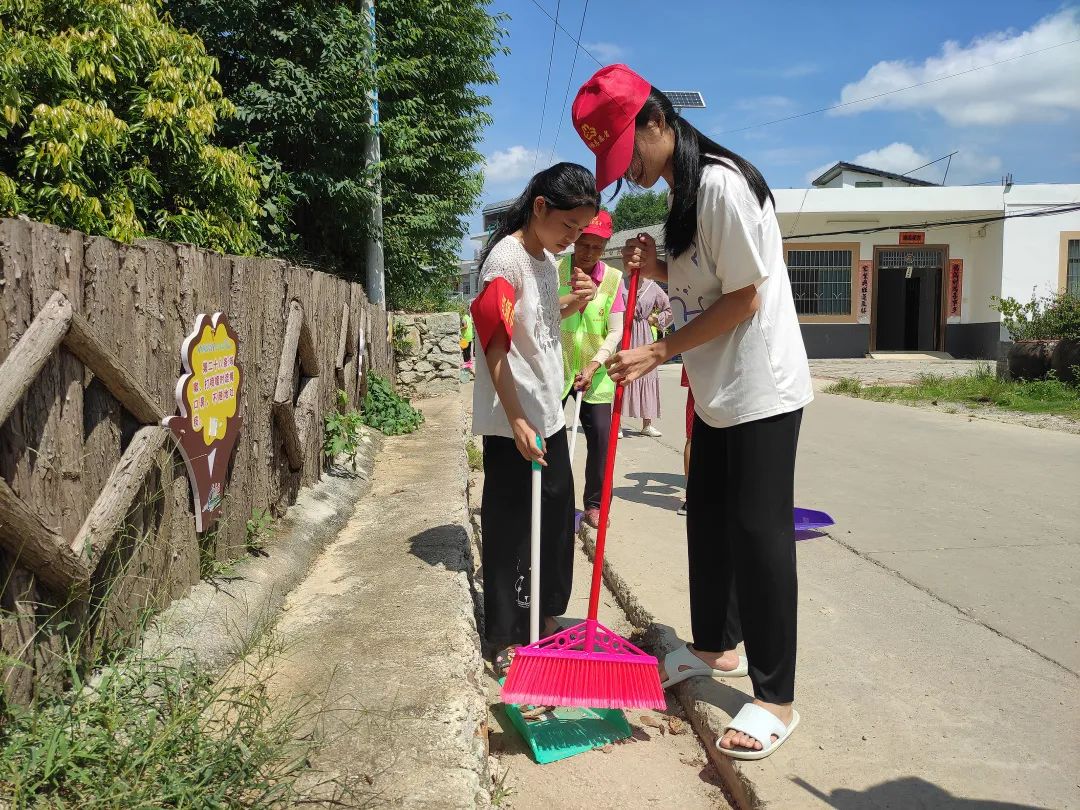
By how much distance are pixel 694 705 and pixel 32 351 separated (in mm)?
2204

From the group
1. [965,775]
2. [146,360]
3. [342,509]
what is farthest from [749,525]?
Answer: [342,509]

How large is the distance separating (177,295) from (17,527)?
1.15 meters

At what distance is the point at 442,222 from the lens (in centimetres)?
1305

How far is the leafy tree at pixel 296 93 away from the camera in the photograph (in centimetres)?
1033

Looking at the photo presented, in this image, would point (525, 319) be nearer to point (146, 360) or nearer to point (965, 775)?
point (146, 360)

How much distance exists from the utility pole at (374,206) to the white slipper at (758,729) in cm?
832

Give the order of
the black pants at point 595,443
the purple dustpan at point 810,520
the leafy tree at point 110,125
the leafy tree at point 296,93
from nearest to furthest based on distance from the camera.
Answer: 1. the purple dustpan at point 810,520
2. the black pants at point 595,443
3. the leafy tree at point 110,125
4. the leafy tree at point 296,93

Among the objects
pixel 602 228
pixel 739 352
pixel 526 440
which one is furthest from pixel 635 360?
pixel 602 228

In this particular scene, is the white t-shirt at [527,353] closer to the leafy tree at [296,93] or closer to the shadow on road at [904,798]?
the shadow on road at [904,798]

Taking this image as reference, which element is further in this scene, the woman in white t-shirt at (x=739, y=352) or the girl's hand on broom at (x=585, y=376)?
the girl's hand on broom at (x=585, y=376)

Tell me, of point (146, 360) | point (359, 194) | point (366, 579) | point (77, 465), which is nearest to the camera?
point (77, 465)

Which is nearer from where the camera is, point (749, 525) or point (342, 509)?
point (749, 525)

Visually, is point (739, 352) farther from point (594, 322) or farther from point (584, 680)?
point (594, 322)

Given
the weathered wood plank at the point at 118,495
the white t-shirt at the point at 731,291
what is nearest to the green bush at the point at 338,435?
the weathered wood plank at the point at 118,495
